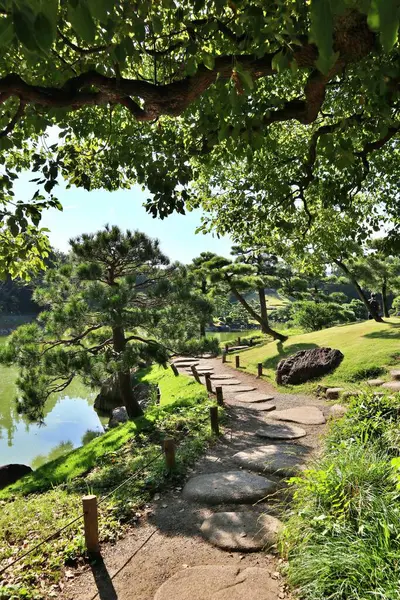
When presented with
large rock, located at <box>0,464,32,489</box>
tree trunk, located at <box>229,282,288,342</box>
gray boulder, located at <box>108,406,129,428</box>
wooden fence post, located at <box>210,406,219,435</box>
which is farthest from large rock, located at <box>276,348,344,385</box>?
tree trunk, located at <box>229,282,288,342</box>

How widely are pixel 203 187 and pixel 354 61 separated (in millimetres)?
6515

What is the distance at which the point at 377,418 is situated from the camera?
4746 mm

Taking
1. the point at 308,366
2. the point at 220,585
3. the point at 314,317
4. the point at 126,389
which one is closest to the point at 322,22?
the point at 220,585

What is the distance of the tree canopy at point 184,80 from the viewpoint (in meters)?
1.21

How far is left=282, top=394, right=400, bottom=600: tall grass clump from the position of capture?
2322mm

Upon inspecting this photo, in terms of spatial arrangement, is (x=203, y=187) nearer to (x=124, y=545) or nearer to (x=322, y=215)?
(x=322, y=215)

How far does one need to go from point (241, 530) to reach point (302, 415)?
15.0 feet

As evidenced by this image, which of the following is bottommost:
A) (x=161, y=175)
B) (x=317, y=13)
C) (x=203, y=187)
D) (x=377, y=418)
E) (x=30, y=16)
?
(x=377, y=418)

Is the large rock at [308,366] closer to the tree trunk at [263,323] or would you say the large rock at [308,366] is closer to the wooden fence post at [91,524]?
the tree trunk at [263,323]

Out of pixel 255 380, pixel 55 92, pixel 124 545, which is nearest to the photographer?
pixel 55 92

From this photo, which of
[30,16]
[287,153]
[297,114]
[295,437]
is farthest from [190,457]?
[287,153]

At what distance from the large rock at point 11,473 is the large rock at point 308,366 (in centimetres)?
683

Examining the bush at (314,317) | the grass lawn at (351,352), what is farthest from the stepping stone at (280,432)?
the bush at (314,317)

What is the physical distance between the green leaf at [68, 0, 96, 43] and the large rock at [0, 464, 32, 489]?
30.4 ft
